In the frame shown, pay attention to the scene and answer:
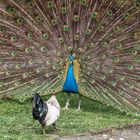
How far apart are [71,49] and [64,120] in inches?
53.0

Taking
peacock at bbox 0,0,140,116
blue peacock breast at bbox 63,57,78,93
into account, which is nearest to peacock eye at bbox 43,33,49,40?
peacock at bbox 0,0,140,116

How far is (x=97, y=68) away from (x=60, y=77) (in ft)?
2.05

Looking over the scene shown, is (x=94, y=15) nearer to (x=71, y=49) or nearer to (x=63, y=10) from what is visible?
(x=63, y=10)

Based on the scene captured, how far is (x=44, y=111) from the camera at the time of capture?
978 centimetres

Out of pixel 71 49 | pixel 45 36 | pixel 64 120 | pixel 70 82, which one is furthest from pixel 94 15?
pixel 64 120

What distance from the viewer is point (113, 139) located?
10.3 m

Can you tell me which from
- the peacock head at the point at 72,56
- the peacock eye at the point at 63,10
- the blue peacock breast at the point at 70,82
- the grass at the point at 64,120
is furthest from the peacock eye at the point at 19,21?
the grass at the point at 64,120

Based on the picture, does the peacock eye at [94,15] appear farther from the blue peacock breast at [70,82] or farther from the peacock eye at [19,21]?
the peacock eye at [19,21]

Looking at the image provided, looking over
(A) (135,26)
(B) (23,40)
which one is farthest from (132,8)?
(B) (23,40)

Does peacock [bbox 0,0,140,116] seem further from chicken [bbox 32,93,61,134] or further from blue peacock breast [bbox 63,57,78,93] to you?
chicken [bbox 32,93,61,134]

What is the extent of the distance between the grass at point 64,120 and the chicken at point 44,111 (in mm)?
249

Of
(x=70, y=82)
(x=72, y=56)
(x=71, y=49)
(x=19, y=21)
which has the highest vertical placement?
(x=19, y=21)

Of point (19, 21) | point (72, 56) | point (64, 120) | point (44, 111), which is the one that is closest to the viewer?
point (44, 111)

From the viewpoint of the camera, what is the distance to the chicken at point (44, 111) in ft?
31.9
